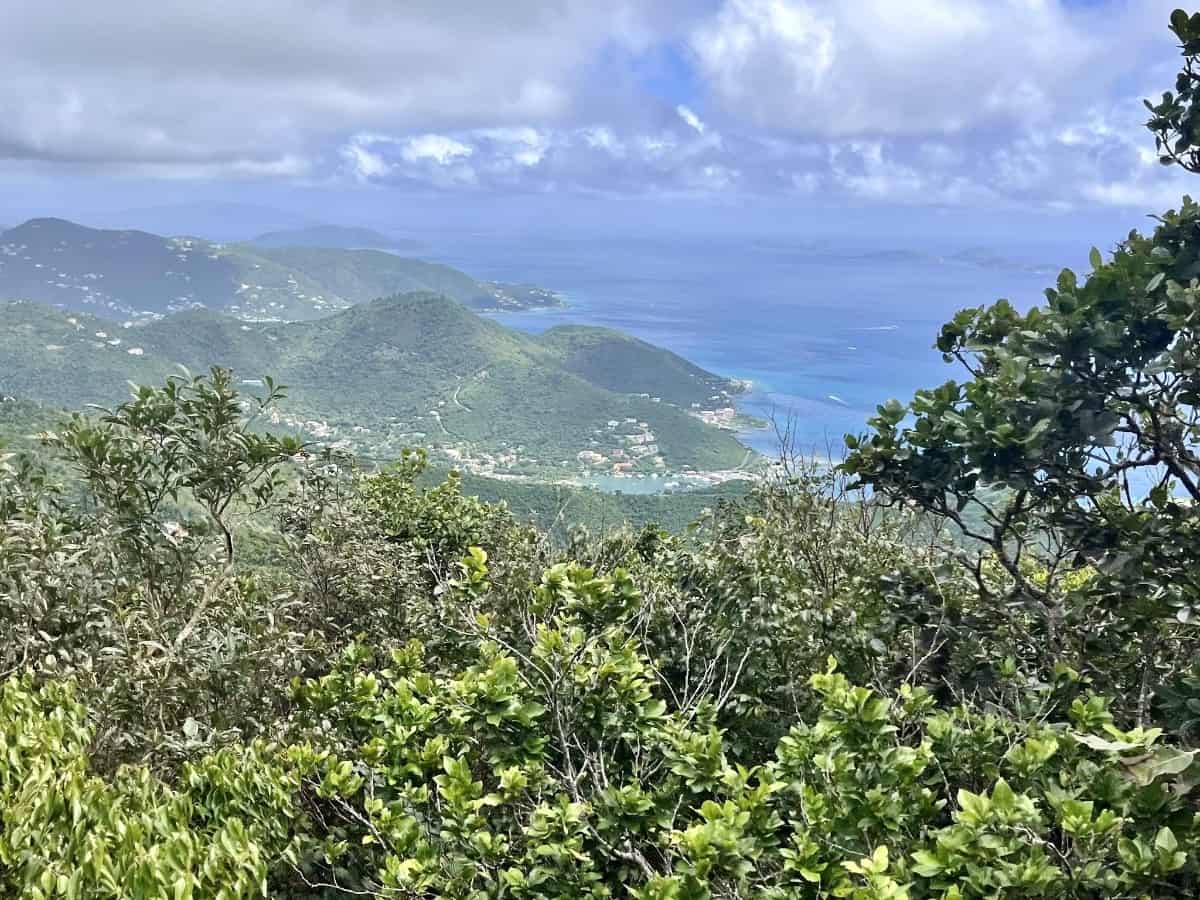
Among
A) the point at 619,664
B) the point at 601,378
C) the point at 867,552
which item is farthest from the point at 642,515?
the point at 601,378

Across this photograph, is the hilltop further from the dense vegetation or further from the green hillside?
the dense vegetation

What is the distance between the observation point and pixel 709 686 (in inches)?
141

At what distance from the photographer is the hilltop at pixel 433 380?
82125mm

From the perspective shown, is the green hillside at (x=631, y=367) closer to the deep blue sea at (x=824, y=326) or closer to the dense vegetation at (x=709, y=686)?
the deep blue sea at (x=824, y=326)

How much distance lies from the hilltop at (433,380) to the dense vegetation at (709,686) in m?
62.8

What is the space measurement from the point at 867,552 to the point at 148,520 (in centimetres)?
437

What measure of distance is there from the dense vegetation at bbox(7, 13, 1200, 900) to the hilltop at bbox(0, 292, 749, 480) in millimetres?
62835

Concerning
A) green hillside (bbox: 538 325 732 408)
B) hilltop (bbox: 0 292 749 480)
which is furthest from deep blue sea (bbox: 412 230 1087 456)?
hilltop (bbox: 0 292 749 480)

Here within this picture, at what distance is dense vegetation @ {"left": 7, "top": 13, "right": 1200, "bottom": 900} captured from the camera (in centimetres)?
212

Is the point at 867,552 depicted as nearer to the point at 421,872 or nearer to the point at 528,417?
the point at 421,872

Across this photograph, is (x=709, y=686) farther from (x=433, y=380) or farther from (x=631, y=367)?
(x=631, y=367)

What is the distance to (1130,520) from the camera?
10.1 feet

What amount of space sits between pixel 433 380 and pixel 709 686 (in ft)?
351

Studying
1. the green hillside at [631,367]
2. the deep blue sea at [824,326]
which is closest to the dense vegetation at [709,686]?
the deep blue sea at [824,326]
